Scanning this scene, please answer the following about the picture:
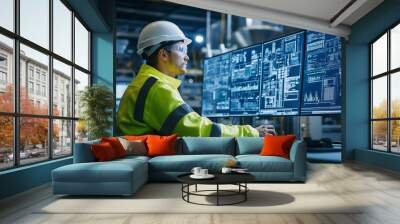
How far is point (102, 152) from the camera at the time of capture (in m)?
5.07

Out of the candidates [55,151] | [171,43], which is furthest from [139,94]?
[55,151]

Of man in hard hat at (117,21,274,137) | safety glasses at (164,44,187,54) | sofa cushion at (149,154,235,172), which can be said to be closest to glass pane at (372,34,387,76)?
man in hard hat at (117,21,274,137)

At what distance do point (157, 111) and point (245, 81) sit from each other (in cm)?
237

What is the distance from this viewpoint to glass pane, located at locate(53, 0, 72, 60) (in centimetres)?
609

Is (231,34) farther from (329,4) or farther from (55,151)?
(55,151)

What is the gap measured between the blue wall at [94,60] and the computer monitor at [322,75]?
4269 millimetres

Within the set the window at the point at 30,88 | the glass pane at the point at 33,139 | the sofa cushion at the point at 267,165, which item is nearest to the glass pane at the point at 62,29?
the window at the point at 30,88

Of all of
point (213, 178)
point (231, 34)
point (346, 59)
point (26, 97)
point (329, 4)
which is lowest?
point (213, 178)

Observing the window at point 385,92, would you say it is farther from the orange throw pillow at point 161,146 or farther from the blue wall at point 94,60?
the blue wall at point 94,60

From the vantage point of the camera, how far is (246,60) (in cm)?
859

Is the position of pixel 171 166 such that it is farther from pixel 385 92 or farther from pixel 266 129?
pixel 385 92

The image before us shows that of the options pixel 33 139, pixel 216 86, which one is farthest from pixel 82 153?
pixel 216 86

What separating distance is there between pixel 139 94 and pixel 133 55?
7.37 m

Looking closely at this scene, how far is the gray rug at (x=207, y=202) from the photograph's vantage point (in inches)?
148
